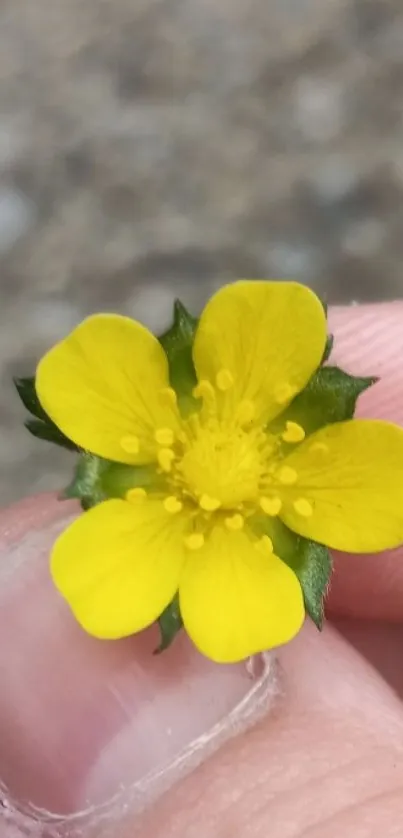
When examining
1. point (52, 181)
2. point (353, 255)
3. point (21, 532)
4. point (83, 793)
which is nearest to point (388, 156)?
point (353, 255)

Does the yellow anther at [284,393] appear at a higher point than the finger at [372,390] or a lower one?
higher

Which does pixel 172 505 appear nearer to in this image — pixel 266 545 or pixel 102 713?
pixel 266 545

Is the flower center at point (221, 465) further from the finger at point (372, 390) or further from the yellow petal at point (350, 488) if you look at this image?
the finger at point (372, 390)

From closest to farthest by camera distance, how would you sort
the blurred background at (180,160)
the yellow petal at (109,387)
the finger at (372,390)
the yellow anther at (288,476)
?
the yellow petal at (109,387)
the yellow anther at (288,476)
the finger at (372,390)
the blurred background at (180,160)

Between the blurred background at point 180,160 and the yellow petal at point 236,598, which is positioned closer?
the yellow petal at point 236,598

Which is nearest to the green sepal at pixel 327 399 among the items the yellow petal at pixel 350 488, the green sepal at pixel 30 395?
the yellow petal at pixel 350 488

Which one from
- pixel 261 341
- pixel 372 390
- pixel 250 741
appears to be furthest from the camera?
pixel 372 390

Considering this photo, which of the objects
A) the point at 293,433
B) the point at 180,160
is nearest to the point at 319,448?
the point at 293,433

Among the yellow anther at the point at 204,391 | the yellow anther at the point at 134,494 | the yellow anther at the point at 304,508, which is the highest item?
the yellow anther at the point at 204,391
